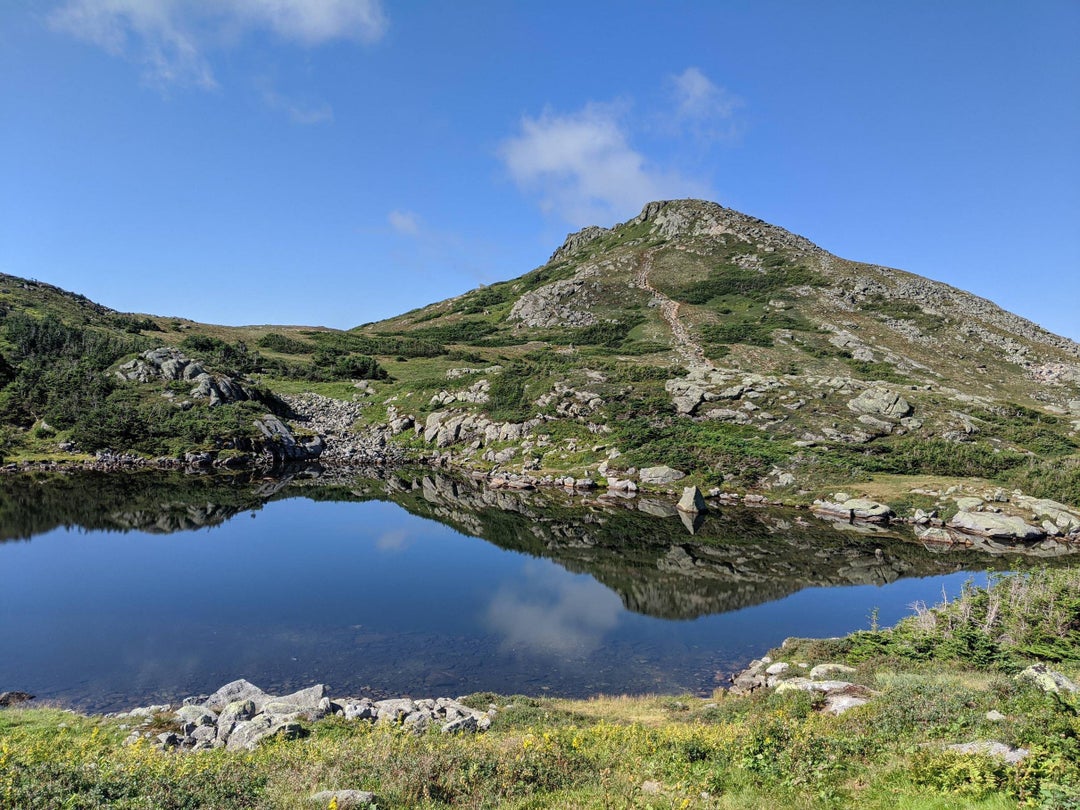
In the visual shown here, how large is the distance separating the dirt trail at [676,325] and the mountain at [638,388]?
2.81 ft

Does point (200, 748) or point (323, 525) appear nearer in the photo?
point (200, 748)

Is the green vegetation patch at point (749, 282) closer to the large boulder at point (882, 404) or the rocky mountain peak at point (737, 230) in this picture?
the rocky mountain peak at point (737, 230)

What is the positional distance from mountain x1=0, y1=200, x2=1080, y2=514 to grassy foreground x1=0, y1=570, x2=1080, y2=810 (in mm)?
51718

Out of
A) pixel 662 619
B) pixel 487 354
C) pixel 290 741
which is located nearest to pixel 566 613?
pixel 662 619

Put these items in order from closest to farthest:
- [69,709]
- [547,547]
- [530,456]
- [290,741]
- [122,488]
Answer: [290,741] → [69,709] → [547,547] → [122,488] → [530,456]

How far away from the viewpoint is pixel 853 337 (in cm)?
12375

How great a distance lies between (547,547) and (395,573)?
1325 cm

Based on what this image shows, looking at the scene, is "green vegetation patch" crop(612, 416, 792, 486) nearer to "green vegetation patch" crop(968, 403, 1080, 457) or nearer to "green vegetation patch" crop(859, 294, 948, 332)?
"green vegetation patch" crop(968, 403, 1080, 457)

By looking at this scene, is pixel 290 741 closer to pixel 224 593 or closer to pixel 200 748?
pixel 200 748

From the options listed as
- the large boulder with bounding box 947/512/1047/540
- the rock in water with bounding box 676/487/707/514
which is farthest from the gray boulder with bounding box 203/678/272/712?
the large boulder with bounding box 947/512/1047/540

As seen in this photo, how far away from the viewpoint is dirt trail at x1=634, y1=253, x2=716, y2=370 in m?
112

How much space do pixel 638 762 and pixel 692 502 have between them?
4914 centimetres

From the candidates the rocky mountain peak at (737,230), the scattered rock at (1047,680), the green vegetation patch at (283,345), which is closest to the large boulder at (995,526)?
the scattered rock at (1047,680)

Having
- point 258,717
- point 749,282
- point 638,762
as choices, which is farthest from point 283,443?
point 749,282
